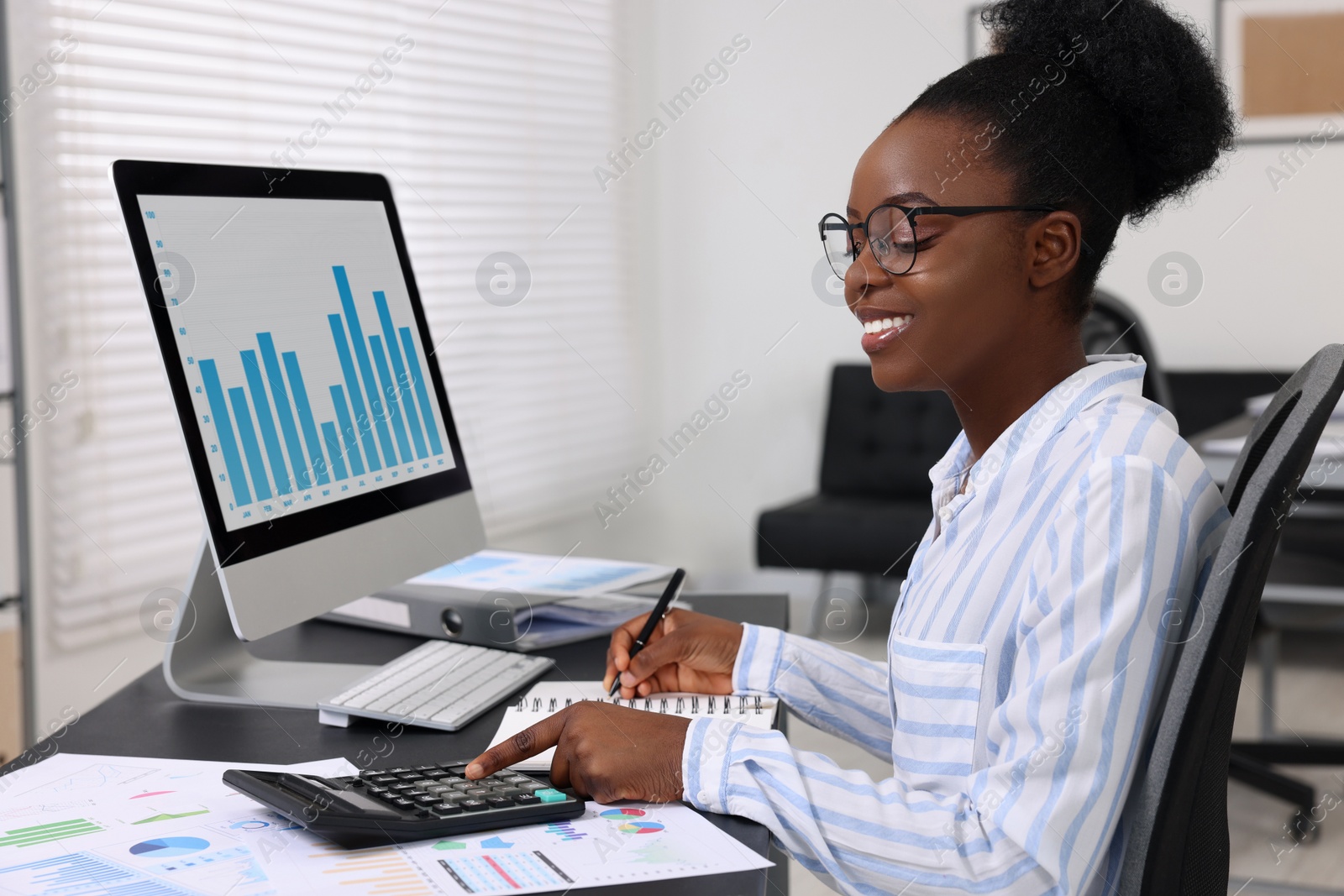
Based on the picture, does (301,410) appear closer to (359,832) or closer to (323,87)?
(359,832)

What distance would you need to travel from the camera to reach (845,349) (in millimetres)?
4281

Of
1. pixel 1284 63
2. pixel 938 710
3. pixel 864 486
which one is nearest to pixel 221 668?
pixel 938 710

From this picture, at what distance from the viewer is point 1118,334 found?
2352 millimetres

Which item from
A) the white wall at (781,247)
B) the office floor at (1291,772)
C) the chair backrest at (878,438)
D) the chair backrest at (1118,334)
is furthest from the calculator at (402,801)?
the chair backrest at (878,438)

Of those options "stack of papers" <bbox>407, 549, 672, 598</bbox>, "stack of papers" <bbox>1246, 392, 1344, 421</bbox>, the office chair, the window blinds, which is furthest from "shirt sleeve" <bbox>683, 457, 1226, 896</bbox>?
the office chair

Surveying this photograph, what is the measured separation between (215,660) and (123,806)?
13.3 inches

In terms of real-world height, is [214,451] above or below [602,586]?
above

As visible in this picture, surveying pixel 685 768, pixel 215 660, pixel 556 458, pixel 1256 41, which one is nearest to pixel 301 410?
pixel 215 660

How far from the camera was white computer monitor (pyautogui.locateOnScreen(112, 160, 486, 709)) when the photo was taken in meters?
1.03

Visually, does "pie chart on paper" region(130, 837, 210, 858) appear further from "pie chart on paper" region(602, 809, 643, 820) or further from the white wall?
the white wall

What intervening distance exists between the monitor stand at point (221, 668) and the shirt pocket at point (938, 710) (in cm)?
54

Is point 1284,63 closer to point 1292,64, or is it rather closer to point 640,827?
point 1292,64

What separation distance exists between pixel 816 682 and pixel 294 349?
594mm

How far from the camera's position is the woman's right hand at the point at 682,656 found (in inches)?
44.0
